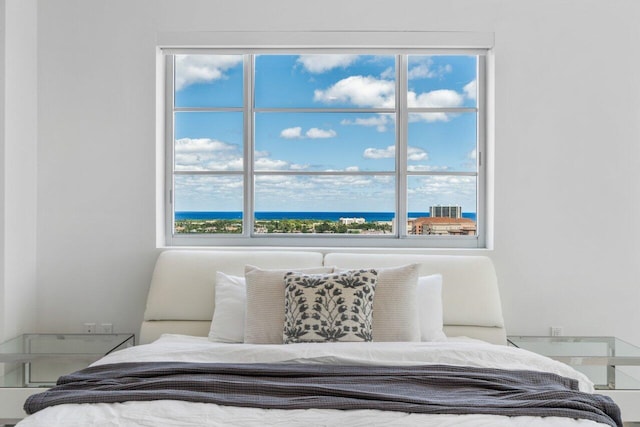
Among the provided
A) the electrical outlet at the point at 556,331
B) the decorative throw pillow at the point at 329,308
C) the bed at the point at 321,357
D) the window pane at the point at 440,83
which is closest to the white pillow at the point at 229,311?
the bed at the point at 321,357

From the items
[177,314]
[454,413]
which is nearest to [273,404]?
[454,413]

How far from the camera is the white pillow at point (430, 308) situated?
3.01 metres

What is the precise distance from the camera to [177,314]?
3.30 m

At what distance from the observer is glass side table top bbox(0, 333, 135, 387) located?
272cm

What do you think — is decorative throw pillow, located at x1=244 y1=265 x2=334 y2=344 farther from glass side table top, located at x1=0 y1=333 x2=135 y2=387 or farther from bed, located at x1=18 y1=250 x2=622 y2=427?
glass side table top, located at x1=0 y1=333 x2=135 y2=387

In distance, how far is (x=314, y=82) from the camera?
3.76m

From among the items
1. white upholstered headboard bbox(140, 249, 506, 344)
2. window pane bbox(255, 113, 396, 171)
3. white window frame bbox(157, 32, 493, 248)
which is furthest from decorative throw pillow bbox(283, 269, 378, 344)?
window pane bbox(255, 113, 396, 171)

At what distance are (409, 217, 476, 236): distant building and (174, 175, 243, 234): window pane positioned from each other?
1.14m

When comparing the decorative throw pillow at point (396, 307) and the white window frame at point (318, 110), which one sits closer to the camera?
the decorative throw pillow at point (396, 307)

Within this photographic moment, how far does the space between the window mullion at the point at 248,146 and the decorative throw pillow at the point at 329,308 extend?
96 centimetres

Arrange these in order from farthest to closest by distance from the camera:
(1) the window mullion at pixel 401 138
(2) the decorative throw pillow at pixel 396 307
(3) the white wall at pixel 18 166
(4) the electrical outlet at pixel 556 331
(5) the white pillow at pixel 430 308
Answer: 1. (1) the window mullion at pixel 401 138
2. (4) the electrical outlet at pixel 556 331
3. (3) the white wall at pixel 18 166
4. (5) the white pillow at pixel 430 308
5. (2) the decorative throw pillow at pixel 396 307

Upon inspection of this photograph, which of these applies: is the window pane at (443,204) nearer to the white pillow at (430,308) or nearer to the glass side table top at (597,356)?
the white pillow at (430,308)

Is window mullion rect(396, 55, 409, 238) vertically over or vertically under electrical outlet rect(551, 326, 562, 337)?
over

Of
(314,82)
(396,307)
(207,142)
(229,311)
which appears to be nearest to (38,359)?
(229,311)
